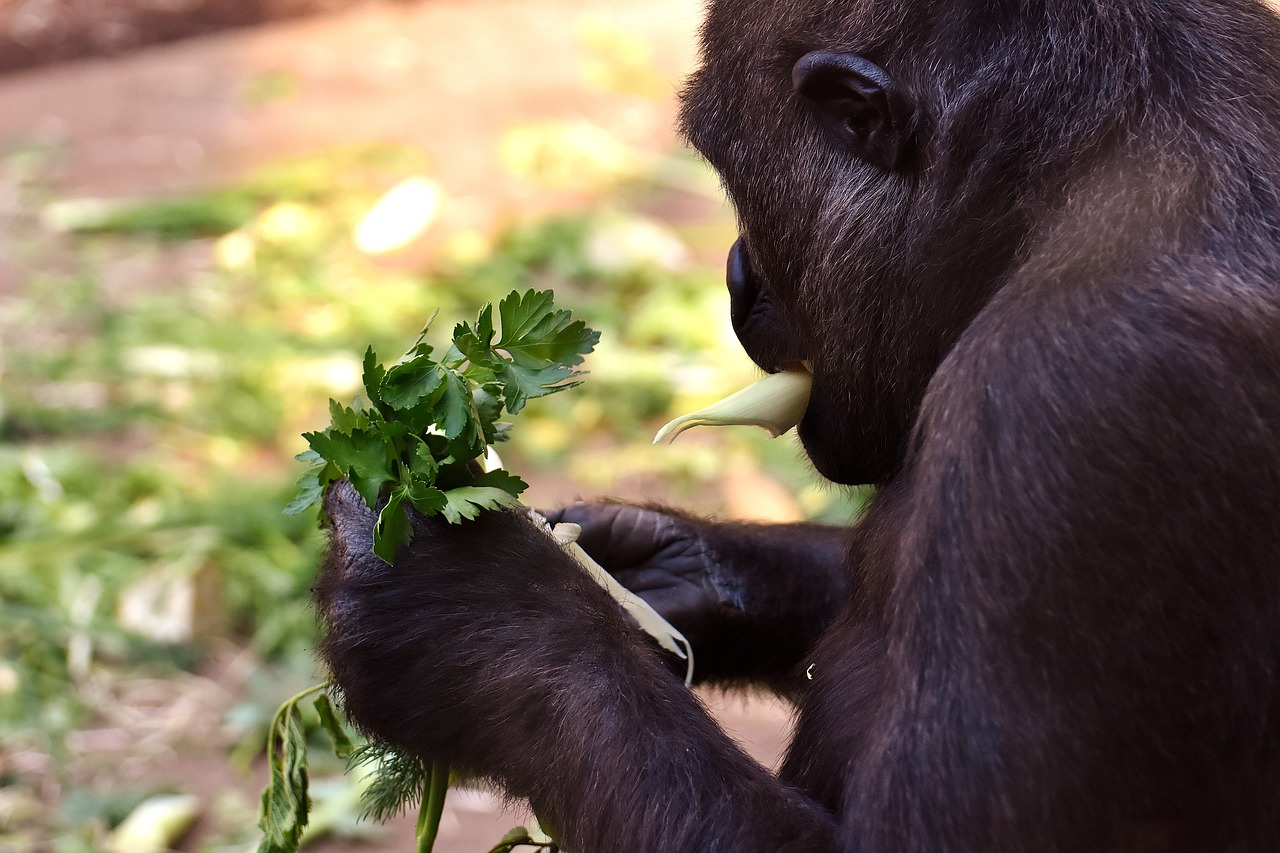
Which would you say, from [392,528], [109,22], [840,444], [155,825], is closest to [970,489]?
[840,444]

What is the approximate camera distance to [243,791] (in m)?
4.54

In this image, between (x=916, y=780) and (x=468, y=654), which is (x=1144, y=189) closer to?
(x=916, y=780)

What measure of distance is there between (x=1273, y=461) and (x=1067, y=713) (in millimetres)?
429

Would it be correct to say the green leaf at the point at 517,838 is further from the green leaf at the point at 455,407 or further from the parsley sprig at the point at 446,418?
the green leaf at the point at 455,407

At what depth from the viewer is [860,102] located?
2.36m

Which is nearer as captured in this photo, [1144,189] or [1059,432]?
[1059,432]

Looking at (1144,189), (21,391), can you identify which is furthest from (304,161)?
(1144,189)

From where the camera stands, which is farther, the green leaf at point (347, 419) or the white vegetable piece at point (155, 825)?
the white vegetable piece at point (155, 825)

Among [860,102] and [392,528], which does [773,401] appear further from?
[392,528]

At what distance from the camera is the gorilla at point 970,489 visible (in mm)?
1901

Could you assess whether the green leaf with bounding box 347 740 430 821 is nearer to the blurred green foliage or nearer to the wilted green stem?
the wilted green stem

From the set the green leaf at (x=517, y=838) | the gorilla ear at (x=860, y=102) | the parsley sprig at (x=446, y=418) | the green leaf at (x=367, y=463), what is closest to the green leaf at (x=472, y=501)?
the parsley sprig at (x=446, y=418)

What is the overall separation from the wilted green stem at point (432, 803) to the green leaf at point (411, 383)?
0.62 m

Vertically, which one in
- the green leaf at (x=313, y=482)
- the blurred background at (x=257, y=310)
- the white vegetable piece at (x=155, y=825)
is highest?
the green leaf at (x=313, y=482)
